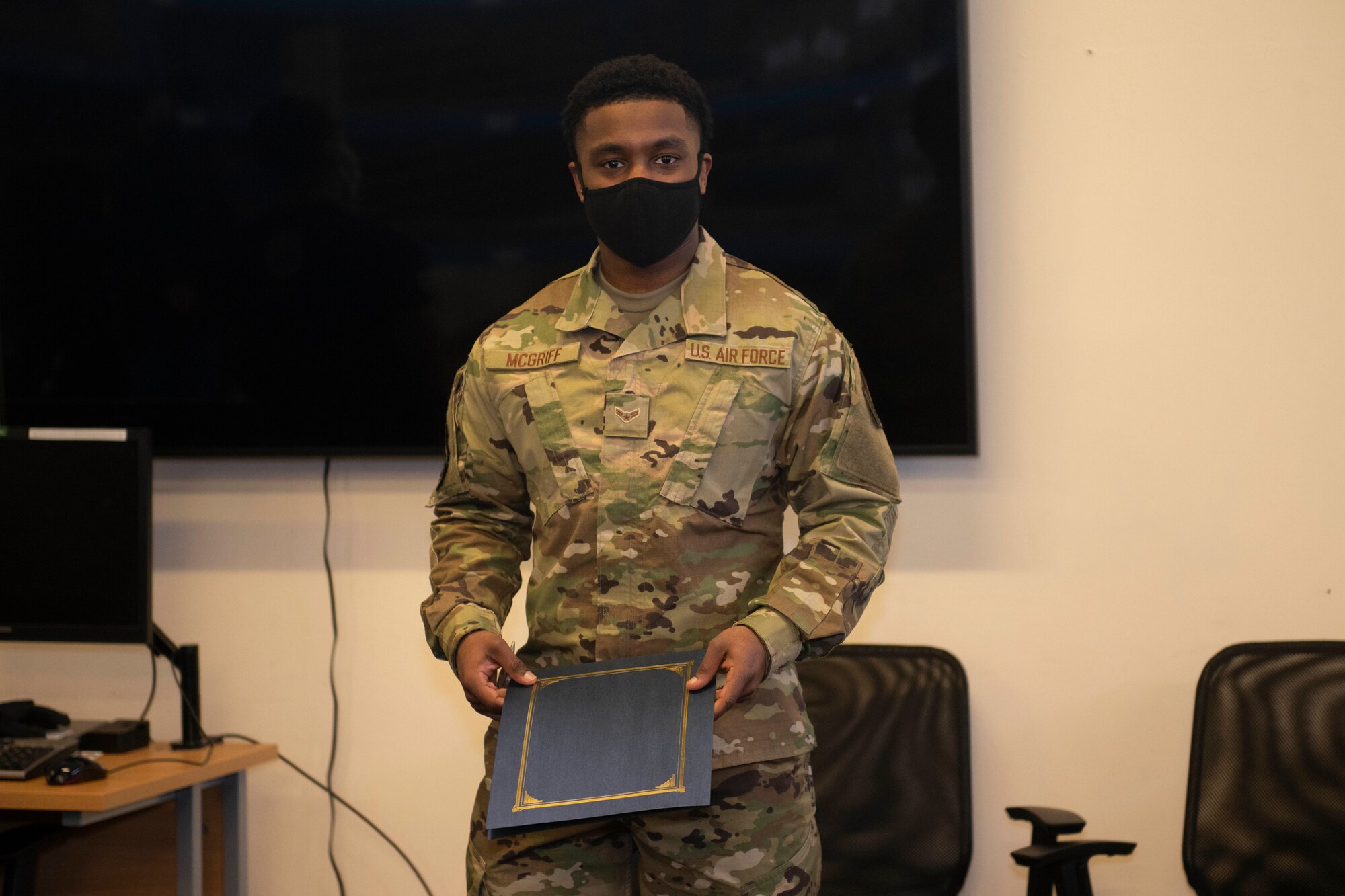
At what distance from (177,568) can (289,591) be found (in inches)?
10.6

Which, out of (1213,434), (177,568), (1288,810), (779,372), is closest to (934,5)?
(1213,434)

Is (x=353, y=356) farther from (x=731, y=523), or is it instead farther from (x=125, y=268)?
(x=731, y=523)

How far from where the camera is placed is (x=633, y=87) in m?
1.43

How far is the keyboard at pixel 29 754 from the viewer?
208 cm

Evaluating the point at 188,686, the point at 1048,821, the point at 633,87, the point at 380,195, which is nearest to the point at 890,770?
the point at 1048,821

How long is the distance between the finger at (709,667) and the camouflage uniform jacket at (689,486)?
0.30ft

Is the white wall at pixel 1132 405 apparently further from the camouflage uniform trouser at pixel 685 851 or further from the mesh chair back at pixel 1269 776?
the camouflage uniform trouser at pixel 685 851

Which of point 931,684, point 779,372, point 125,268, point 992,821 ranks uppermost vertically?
point 125,268

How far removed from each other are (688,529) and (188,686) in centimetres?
149

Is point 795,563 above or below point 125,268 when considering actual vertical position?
below

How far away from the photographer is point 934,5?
2287 millimetres

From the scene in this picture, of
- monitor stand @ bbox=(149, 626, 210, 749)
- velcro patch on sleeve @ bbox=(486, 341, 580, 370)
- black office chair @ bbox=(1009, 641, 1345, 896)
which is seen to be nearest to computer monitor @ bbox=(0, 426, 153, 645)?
monitor stand @ bbox=(149, 626, 210, 749)

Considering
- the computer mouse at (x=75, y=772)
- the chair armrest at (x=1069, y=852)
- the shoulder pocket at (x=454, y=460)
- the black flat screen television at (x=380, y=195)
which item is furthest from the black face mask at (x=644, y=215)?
the computer mouse at (x=75, y=772)

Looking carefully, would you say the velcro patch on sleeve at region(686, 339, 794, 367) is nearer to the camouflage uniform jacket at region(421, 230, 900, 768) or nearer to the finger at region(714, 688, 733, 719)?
the camouflage uniform jacket at region(421, 230, 900, 768)
